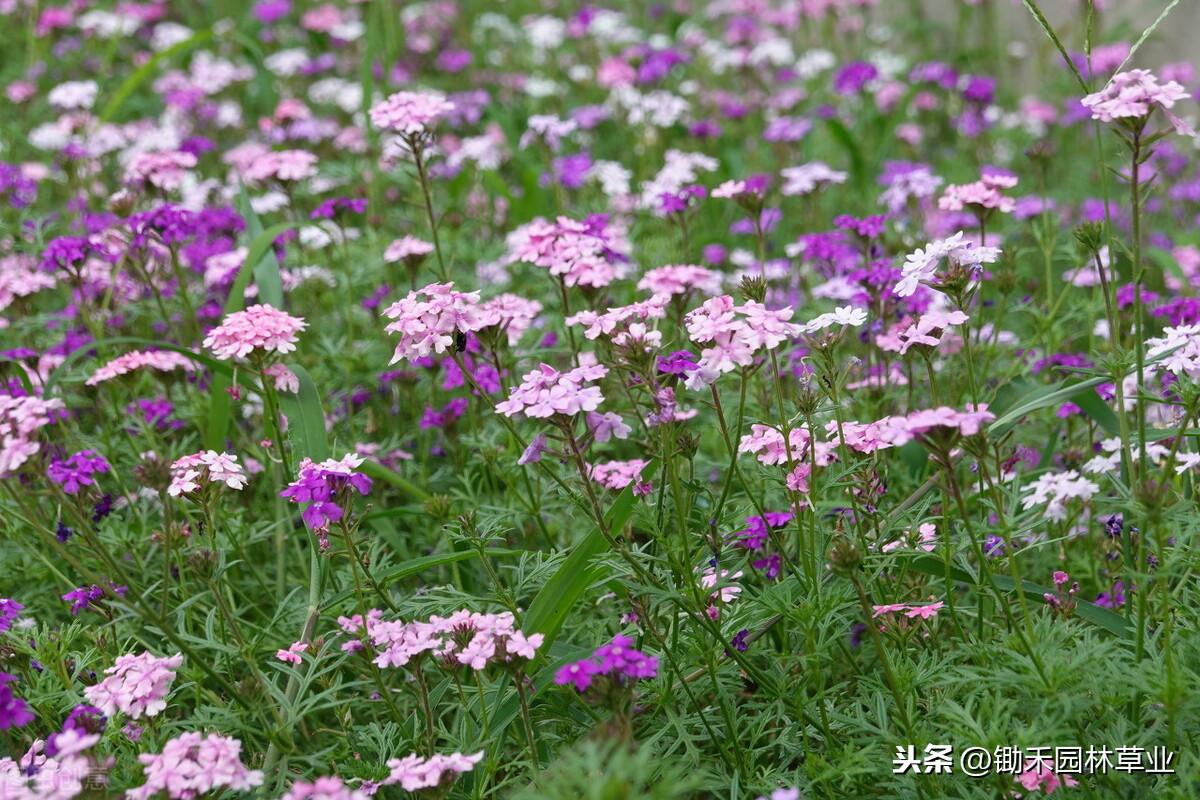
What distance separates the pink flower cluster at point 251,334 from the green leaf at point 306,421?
24 centimetres

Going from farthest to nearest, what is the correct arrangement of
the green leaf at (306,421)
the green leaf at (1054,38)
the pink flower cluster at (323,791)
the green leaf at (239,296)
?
1. the green leaf at (239,296)
2. the green leaf at (306,421)
3. the green leaf at (1054,38)
4. the pink flower cluster at (323,791)

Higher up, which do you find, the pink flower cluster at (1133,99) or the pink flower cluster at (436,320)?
the pink flower cluster at (1133,99)

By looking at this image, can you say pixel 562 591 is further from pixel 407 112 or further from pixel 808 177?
pixel 808 177

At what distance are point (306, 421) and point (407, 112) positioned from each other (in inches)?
29.5

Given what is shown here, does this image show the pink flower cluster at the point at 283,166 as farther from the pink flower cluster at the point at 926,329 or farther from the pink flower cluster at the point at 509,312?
the pink flower cluster at the point at 926,329

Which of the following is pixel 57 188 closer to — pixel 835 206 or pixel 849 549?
pixel 835 206

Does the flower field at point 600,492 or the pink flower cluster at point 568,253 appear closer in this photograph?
the flower field at point 600,492

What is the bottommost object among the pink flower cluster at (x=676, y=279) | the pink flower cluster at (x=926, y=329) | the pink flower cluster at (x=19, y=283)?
the pink flower cluster at (x=19, y=283)

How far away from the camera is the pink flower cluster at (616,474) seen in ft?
7.98

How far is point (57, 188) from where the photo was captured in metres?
5.60

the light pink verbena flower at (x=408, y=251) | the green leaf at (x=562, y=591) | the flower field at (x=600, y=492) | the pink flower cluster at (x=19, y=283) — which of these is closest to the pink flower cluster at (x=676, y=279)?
the flower field at (x=600, y=492)

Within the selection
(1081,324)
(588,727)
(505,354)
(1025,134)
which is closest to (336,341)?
(505,354)

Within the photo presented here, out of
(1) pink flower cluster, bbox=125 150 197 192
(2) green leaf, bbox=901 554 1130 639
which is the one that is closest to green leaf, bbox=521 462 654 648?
(2) green leaf, bbox=901 554 1130 639

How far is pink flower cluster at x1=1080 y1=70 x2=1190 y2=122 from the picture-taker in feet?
6.18
